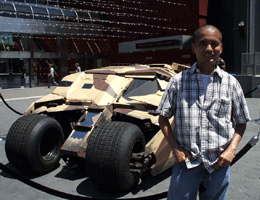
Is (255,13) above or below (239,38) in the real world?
above

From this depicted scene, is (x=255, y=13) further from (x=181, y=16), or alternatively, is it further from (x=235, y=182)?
(x=235, y=182)

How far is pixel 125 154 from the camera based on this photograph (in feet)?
12.8

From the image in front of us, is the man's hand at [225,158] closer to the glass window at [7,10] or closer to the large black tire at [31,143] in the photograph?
the large black tire at [31,143]

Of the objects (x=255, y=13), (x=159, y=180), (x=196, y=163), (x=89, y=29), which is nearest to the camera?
(x=196, y=163)

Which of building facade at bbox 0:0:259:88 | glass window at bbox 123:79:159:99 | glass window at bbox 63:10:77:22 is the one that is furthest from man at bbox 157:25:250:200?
glass window at bbox 63:10:77:22

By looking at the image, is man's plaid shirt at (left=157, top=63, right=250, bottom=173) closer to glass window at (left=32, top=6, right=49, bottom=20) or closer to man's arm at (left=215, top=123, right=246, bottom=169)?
man's arm at (left=215, top=123, right=246, bottom=169)

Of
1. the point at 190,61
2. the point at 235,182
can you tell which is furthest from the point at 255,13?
the point at 235,182

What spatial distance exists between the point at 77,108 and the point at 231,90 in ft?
10.9

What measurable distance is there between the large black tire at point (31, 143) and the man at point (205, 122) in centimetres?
284

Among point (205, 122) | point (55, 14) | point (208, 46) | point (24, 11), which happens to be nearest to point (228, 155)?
point (205, 122)

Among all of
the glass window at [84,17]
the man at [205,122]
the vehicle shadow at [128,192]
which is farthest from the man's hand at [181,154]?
the glass window at [84,17]

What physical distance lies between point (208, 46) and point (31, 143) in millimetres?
3260

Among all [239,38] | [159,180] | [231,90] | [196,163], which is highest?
[239,38]

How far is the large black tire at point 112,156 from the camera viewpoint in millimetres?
3863
